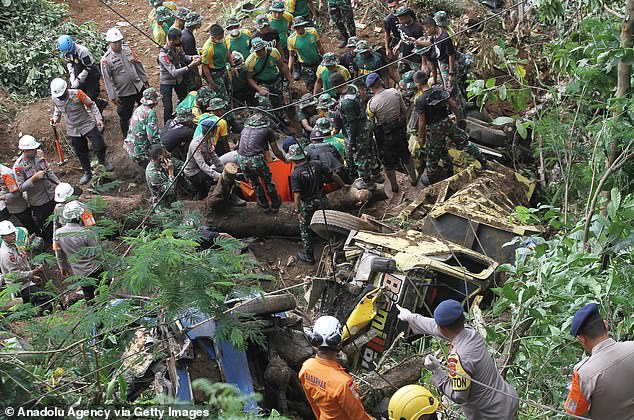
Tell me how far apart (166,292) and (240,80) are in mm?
7498

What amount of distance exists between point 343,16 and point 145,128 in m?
4.59

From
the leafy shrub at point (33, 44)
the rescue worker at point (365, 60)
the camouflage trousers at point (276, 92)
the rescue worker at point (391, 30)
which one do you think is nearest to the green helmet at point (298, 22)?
the camouflage trousers at point (276, 92)

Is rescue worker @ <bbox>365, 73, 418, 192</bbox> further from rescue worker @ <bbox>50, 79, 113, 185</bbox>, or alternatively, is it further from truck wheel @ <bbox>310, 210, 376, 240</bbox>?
rescue worker @ <bbox>50, 79, 113, 185</bbox>

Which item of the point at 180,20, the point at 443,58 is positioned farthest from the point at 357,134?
the point at 180,20

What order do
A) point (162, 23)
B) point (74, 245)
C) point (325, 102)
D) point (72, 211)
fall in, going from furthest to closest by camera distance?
point (162, 23), point (325, 102), point (74, 245), point (72, 211)

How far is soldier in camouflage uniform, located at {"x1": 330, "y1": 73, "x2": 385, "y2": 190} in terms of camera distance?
10.6 meters

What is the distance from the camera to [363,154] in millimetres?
10859

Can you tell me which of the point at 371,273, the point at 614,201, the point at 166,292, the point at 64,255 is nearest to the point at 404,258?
the point at 371,273

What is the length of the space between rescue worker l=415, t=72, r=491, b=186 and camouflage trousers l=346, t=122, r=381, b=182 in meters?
0.68

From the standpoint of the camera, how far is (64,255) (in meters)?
9.48

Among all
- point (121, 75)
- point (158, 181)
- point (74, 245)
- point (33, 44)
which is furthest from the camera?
point (33, 44)

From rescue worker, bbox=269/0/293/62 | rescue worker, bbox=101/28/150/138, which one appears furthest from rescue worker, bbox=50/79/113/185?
rescue worker, bbox=269/0/293/62

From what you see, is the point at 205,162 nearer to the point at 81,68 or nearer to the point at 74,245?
the point at 74,245

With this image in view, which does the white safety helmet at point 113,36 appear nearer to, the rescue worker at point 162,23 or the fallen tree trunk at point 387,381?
the rescue worker at point 162,23
